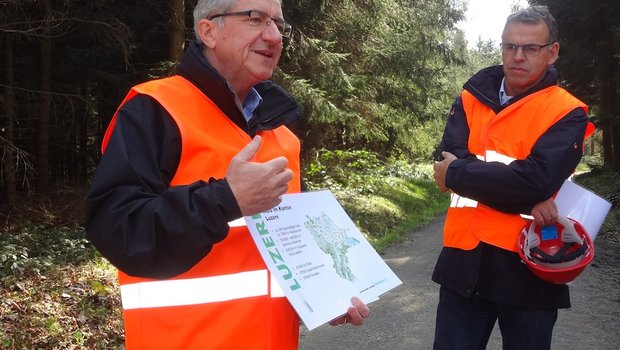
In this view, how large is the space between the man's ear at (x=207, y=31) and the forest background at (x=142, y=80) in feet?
13.1

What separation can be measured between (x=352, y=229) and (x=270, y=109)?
639 mm

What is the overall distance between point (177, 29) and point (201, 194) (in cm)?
1090

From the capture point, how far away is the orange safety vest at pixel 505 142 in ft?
9.86

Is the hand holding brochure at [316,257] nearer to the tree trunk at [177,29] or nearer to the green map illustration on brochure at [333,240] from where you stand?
the green map illustration on brochure at [333,240]

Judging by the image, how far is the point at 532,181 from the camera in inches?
112

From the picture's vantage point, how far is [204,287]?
6.49 ft

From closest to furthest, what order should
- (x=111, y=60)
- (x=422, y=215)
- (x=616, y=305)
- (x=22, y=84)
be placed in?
(x=616, y=305)
(x=22, y=84)
(x=111, y=60)
(x=422, y=215)

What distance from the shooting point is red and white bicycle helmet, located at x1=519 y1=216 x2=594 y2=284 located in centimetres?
283

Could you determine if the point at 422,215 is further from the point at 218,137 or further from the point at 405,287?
the point at 218,137

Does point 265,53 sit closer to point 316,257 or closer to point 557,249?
point 316,257

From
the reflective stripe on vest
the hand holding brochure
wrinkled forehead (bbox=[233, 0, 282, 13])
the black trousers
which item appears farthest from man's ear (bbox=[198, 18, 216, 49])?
the black trousers

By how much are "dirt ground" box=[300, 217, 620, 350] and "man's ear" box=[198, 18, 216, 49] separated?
4039 millimetres

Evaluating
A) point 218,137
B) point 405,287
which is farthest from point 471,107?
point 405,287

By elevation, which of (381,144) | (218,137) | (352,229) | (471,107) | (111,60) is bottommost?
(381,144)
